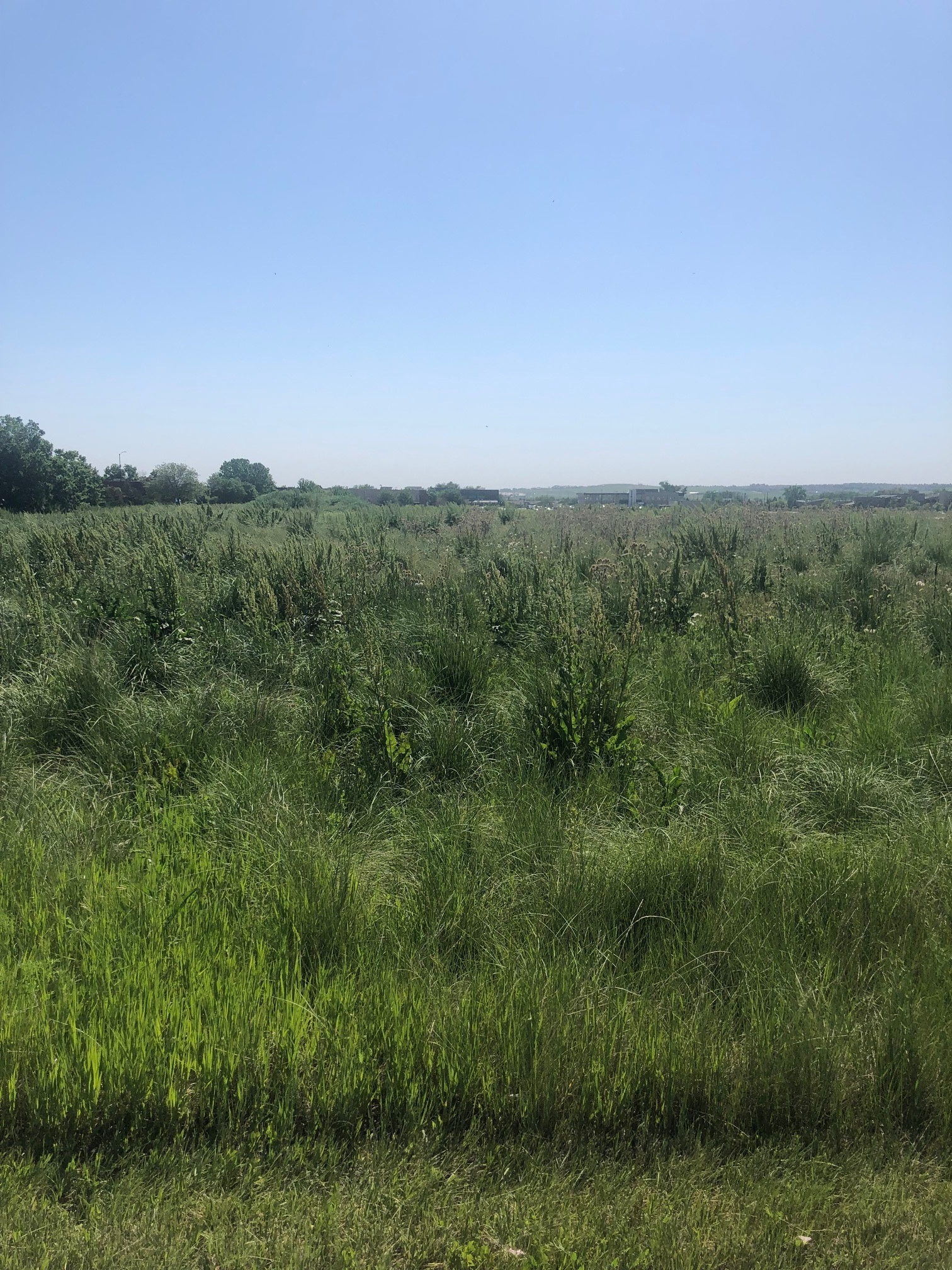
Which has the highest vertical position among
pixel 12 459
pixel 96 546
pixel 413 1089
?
pixel 12 459

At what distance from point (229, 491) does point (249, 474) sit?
747 cm

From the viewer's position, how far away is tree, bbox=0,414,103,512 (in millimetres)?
25297

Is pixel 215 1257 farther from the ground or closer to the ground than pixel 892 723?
closer to the ground

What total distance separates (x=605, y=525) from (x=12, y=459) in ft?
61.7

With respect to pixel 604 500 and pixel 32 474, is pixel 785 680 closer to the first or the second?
pixel 32 474

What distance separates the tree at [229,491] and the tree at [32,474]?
8187 millimetres

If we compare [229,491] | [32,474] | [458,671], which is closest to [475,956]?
[458,671]

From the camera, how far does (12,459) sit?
25.2m

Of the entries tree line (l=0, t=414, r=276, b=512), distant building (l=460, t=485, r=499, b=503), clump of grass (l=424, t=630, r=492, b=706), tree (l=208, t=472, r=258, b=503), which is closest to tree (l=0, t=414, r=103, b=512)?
tree line (l=0, t=414, r=276, b=512)

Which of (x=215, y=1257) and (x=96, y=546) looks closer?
(x=215, y=1257)

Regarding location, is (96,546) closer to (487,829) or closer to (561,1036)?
(487,829)

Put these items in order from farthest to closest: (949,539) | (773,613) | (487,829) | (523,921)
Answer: (949,539)
(773,613)
(487,829)
(523,921)

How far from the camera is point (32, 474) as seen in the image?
25.8 m

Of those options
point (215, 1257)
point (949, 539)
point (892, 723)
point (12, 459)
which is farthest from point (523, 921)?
point (12, 459)
